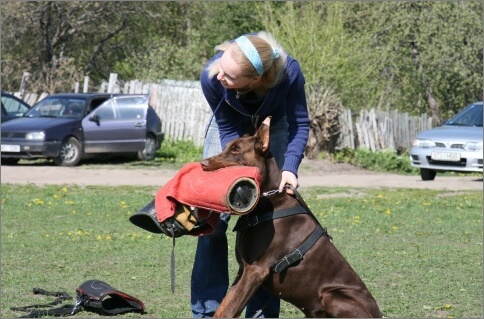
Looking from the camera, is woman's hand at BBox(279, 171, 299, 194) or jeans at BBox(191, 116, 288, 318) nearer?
woman's hand at BBox(279, 171, 299, 194)

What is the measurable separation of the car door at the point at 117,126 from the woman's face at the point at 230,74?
17.3 meters

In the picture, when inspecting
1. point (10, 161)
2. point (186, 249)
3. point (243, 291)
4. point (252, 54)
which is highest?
point (252, 54)

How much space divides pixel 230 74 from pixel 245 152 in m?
0.44

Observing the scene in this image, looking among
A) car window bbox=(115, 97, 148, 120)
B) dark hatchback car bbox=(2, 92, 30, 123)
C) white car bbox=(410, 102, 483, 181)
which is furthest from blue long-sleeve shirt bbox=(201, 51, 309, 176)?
dark hatchback car bbox=(2, 92, 30, 123)

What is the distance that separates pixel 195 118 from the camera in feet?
89.4

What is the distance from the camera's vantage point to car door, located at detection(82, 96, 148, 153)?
2250 cm

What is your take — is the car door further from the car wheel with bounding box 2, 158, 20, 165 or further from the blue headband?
the blue headband

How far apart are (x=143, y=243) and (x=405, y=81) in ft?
81.6

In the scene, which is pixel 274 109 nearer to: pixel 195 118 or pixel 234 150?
pixel 234 150

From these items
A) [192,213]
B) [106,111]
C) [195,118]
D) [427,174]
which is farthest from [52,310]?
[195,118]

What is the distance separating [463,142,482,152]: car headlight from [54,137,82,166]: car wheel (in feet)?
28.4

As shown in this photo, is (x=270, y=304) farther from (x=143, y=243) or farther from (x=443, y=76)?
(x=443, y=76)

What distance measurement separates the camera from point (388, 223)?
1240 centimetres

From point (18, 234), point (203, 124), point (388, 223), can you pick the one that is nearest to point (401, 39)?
point (203, 124)
